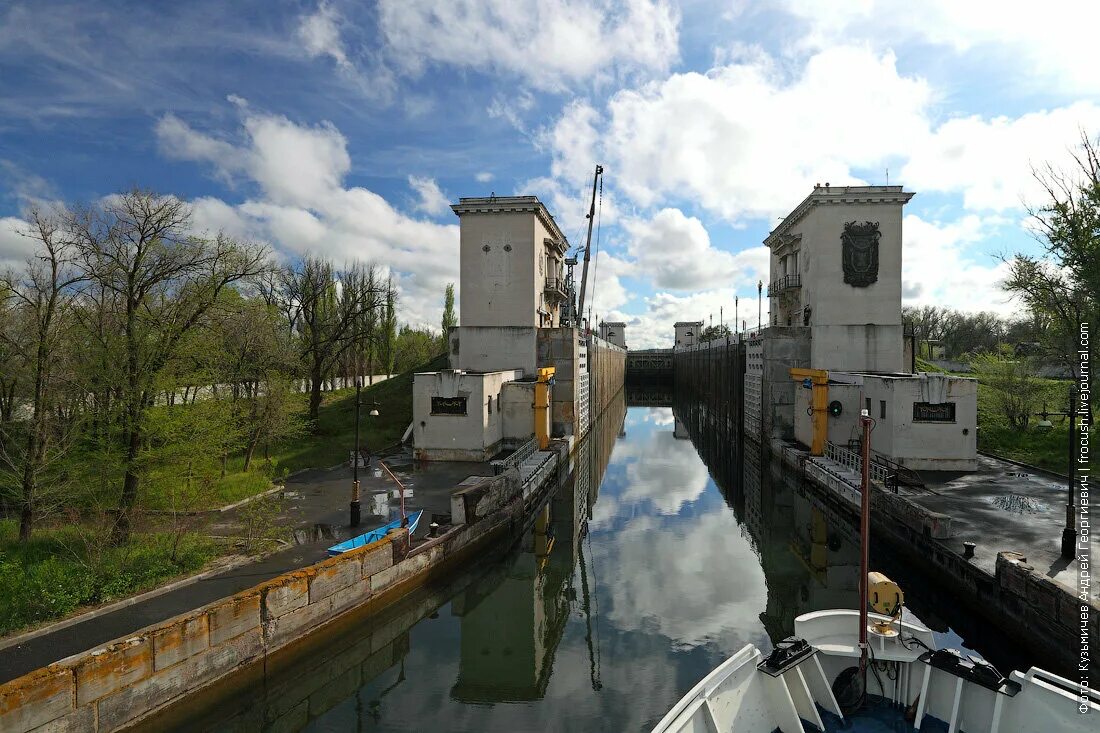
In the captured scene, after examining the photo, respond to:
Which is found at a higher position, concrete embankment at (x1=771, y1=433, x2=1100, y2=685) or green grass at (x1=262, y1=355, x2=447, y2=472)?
green grass at (x1=262, y1=355, x2=447, y2=472)

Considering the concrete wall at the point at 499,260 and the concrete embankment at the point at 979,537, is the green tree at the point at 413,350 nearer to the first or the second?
the concrete wall at the point at 499,260

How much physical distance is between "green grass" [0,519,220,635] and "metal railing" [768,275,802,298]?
3071 cm

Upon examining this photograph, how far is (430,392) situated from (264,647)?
13.8 meters

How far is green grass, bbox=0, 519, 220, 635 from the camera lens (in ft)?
28.9

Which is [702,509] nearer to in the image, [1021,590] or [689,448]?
[1021,590]

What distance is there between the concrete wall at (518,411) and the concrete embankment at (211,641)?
1133cm

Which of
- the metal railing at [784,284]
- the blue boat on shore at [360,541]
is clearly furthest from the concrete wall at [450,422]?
the metal railing at [784,284]

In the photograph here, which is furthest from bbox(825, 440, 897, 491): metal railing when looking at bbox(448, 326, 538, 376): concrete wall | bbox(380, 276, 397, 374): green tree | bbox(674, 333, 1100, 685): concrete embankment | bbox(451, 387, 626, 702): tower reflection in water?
bbox(380, 276, 397, 374): green tree

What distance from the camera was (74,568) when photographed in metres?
9.85

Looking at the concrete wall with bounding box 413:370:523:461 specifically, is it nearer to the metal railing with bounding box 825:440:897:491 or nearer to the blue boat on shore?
the blue boat on shore

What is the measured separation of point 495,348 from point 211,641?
2206cm

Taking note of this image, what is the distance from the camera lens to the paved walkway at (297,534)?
26.5 ft

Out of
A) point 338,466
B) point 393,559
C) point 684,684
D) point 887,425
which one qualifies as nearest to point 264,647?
point 393,559

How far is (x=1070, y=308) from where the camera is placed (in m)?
23.3
